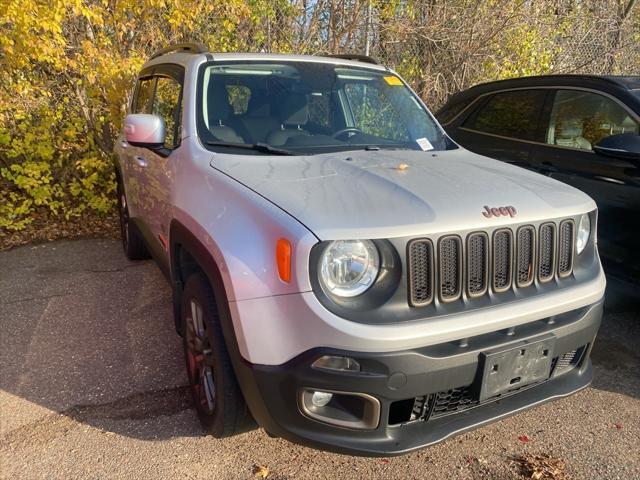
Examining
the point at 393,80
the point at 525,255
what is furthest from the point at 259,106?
the point at 525,255

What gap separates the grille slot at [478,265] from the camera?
209cm

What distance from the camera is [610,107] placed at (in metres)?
3.91

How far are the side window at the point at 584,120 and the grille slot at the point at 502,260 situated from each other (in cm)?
226

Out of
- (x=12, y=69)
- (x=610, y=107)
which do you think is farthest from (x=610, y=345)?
(x=12, y=69)

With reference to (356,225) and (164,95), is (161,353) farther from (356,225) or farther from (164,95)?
(356,225)

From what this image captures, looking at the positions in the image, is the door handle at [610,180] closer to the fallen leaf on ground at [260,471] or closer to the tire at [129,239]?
the fallen leaf on ground at [260,471]

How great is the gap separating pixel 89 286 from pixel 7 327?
0.85m

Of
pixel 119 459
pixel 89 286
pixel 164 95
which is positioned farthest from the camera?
pixel 89 286

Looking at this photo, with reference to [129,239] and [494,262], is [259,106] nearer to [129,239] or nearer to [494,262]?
[494,262]

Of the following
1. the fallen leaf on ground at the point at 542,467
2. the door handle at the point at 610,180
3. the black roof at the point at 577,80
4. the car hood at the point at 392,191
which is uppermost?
the black roof at the point at 577,80

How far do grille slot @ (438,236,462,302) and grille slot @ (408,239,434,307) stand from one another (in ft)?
0.15

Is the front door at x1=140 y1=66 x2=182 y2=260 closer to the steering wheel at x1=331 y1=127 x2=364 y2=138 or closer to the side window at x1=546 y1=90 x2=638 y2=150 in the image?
the steering wheel at x1=331 y1=127 x2=364 y2=138

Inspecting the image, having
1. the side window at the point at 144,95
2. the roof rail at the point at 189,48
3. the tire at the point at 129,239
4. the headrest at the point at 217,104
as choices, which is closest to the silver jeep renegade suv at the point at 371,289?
the headrest at the point at 217,104

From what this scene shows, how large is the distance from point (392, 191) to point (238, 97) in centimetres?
141
